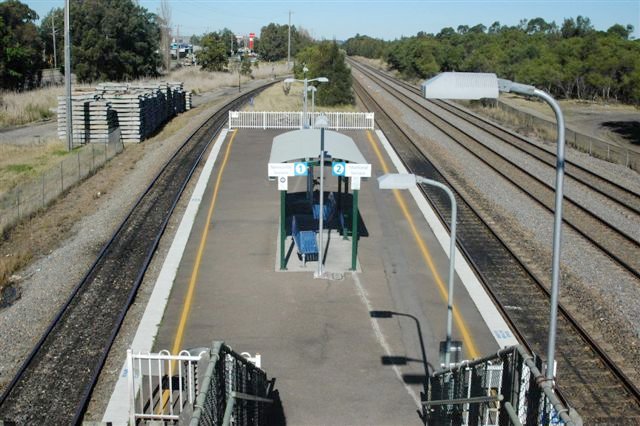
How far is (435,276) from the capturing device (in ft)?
57.2

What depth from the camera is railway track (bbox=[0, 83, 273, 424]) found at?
11.3 meters

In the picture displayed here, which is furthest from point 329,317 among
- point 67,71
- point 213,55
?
point 213,55

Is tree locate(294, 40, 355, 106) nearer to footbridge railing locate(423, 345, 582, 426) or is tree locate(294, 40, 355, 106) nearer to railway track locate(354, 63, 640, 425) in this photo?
railway track locate(354, 63, 640, 425)

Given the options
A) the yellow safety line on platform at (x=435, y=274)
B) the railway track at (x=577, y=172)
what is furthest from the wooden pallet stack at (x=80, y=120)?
the railway track at (x=577, y=172)

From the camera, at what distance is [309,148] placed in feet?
60.0

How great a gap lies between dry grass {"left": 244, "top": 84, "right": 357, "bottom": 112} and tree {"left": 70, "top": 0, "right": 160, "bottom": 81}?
17.3 m

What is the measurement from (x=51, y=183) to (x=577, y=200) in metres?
18.0

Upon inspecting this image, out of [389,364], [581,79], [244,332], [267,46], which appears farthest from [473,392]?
[267,46]

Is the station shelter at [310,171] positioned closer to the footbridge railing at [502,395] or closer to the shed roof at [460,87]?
the footbridge railing at [502,395]

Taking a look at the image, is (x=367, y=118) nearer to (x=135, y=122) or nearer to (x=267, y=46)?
(x=135, y=122)

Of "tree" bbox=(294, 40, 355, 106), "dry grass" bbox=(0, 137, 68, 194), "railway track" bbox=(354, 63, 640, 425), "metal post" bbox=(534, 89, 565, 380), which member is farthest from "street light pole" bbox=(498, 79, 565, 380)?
"tree" bbox=(294, 40, 355, 106)

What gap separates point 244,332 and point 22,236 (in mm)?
9587

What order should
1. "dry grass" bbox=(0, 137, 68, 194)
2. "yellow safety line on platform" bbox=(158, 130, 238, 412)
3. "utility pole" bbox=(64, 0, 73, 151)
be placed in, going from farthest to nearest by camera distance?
1. "utility pole" bbox=(64, 0, 73, 151)
2. "dry grass" bbox=(0, 137, 68, 194)
3. "yellow safety line on platform" bbox=(158, 130, 238, 412)

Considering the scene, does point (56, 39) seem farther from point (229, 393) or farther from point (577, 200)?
point (229, 393)
